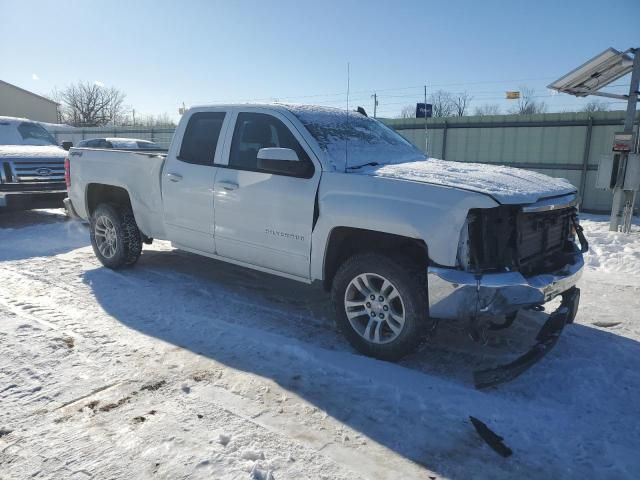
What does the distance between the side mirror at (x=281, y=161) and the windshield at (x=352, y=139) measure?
292mm

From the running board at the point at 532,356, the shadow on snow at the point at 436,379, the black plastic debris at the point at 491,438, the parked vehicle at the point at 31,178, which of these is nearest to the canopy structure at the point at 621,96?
the shadow on snow at the point at 436,379

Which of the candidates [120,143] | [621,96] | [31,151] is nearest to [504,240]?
[621,96]

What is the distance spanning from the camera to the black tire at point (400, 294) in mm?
3621

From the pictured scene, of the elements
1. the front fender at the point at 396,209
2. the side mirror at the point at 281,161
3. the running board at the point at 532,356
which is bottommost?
the running board at the point at 532,356

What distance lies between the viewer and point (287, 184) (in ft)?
14.1

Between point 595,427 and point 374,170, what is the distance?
238 cm

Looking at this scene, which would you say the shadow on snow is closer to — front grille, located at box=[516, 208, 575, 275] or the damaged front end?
the damaged front end

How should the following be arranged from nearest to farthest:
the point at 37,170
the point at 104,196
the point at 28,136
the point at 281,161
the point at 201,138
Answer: the point at 281,161, the point at 201,138, the point at 104,196, the point at 37,170, the point at 28,136

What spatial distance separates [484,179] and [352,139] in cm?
140

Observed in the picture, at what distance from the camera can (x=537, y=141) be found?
43.2ft

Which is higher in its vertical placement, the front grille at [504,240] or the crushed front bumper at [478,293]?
the front grille at [504,240]

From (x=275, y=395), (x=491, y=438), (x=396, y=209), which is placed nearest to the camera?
(x=491, y=438)

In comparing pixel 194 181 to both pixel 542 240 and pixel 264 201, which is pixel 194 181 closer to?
pixel 264 201

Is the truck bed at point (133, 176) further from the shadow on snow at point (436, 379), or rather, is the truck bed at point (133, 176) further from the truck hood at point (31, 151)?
the truck hood at point (31, 151)
